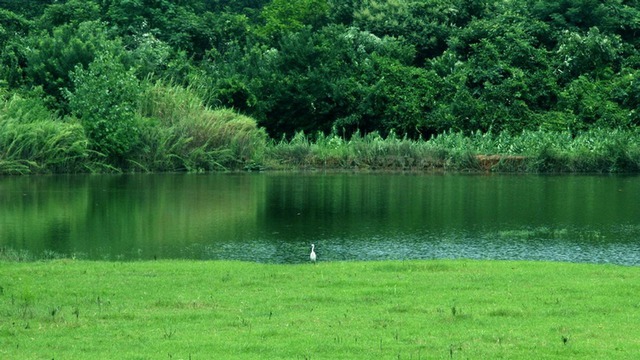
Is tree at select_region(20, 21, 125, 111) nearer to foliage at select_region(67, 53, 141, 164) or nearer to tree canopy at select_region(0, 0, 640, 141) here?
tree canopy at select_region(0, 0, 640, 141)

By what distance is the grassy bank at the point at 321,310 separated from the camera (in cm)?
1220

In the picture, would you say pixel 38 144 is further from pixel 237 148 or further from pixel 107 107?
pixel 237 148

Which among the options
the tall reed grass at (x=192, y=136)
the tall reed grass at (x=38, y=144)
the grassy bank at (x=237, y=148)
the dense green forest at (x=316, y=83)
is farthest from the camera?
the tall reed grass at (x=192, y=136)

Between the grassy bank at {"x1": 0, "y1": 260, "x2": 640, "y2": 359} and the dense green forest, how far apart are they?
30.4 m

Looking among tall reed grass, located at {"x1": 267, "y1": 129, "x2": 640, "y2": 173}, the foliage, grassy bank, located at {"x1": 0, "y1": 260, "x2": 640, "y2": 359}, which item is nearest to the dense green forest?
the foliage

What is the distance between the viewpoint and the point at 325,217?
31.3 metres

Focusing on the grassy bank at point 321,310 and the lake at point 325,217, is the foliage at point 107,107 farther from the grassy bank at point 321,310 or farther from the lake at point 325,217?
the grassy bank at point 321,310

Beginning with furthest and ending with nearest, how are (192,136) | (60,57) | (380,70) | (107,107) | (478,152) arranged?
(380,70) < (60,57) < (192,136) < (478,152) < (107,107)

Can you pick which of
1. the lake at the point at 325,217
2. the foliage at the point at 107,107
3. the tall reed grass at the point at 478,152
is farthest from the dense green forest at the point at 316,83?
the lake at the point at 325,217

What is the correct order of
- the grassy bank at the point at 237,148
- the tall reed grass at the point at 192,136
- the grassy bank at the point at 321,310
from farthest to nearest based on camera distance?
the tall reed grass at the point at 192,136
the grassy bank at the point at 237,148
the grassy bank at the point at 321,310

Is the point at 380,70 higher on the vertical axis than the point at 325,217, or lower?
higher

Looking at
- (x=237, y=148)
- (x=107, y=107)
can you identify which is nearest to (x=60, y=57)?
(x=107, y=107)

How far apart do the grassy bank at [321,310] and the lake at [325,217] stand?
3.93 metres

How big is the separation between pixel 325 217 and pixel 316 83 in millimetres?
26201
